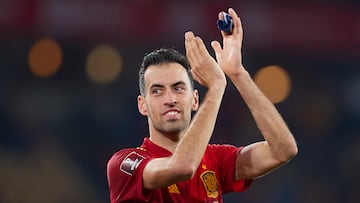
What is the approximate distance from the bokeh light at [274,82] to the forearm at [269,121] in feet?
13.0

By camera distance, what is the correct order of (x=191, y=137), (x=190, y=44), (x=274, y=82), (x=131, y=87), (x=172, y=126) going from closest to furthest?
(x=191, y=137) < (x=190, y=44) < (x=172, y=126) < (x=131, y=87) < (x=274, y=82)

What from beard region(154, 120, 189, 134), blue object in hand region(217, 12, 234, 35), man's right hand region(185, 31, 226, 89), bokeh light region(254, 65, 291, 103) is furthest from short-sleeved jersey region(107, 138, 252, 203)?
bokeh light region(254, 65, 291, 103)

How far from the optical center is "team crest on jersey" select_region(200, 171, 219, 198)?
2.89 meters

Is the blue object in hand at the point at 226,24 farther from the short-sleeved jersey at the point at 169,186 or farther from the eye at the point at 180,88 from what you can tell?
the short-sleeved jersey at the point at 169,186

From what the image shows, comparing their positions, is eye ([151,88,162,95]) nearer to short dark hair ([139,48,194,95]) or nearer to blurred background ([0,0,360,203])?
short dark hair ([139,48,194,95])

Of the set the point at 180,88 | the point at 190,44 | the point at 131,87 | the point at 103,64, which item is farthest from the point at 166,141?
the point at 103,64

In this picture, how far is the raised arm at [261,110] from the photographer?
2.90 meters

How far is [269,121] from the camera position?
2885mm

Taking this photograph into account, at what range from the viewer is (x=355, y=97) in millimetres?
→ 7070

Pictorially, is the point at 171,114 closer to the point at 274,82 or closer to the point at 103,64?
the point at 103,64

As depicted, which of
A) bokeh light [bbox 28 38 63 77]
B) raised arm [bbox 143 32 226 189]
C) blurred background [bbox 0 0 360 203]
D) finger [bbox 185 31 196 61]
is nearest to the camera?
raised arm [bbox 143 32 226 189]

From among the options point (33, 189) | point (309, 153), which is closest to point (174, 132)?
point (33, 189)

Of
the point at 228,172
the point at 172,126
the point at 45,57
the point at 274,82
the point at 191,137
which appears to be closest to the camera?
the point at 191,137

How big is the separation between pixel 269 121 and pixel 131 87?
3.75 meters
